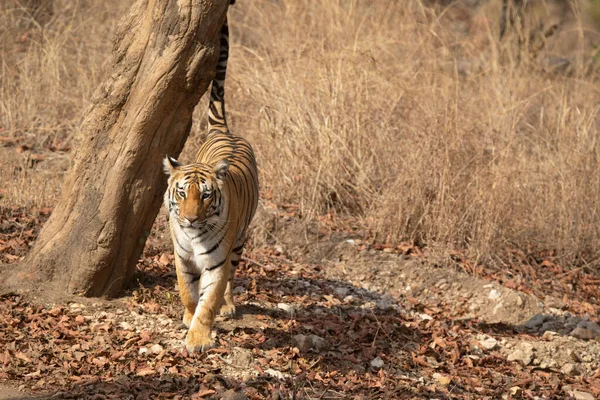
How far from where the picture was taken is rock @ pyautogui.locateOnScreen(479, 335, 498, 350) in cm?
592

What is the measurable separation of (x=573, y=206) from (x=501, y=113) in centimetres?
134

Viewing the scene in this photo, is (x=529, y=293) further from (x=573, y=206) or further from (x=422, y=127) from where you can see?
(x=422, y=127)

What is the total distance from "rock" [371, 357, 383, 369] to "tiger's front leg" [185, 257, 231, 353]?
1151 mm

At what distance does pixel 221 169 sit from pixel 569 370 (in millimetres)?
2905

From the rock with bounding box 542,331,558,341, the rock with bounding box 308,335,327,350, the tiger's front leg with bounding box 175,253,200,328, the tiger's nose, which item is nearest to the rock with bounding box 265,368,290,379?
the rock with bounding box 308,335,327,350

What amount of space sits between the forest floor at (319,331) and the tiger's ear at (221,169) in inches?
40.2

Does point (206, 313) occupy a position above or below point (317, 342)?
above

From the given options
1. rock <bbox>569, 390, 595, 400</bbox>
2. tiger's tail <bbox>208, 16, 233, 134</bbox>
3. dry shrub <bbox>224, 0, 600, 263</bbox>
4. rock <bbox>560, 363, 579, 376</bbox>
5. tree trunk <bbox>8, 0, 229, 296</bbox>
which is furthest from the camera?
dry shrub <bbox>224, 0, 600, 263</bbox>

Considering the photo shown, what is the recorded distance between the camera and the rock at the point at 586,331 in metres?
6.37

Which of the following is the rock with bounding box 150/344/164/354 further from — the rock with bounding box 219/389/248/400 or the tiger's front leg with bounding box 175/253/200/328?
the rock with bounding box 219/389/248/400

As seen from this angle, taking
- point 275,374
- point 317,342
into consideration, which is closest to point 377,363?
point 317,342

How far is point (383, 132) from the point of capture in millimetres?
8023

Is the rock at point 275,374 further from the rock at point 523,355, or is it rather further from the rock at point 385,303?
the rock at point 523,355

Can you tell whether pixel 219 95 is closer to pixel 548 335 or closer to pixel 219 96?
pixel 219 96
